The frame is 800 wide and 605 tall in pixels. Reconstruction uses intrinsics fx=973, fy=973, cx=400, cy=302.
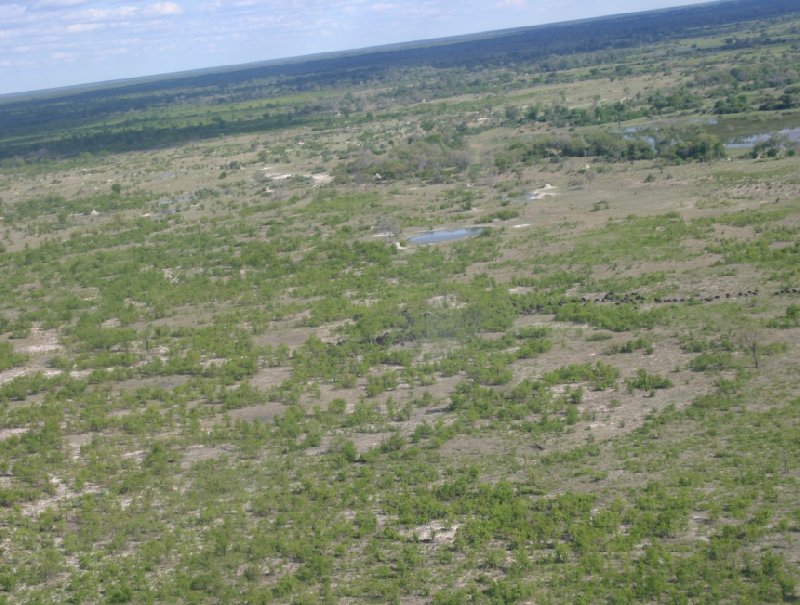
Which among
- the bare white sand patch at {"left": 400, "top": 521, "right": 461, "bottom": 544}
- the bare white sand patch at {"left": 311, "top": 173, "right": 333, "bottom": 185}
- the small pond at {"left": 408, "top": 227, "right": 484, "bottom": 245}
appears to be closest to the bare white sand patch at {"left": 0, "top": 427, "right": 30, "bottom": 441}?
the bare white sand patch at {"left": 400, "top": 521, "right": 461, "bottom": 544}

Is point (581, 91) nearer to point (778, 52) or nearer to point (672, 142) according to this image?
point (778, 52)

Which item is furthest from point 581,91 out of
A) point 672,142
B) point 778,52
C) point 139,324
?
point 139,324

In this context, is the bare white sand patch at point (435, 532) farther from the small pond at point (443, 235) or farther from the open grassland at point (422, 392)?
the small pond at point (443, 235)

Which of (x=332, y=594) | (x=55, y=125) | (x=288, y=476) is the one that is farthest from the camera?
(x=55, y=125)

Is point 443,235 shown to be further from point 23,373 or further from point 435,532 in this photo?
point 435,532

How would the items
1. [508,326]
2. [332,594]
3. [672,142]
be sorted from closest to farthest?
[332,594] < [508,326] < [672,142]

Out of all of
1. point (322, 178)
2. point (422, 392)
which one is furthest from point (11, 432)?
point (322, 178)

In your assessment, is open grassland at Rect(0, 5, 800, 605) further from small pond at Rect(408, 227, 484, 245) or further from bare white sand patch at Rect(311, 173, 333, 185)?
bare white sand patch at Rect(311, 173, 333, 185)
